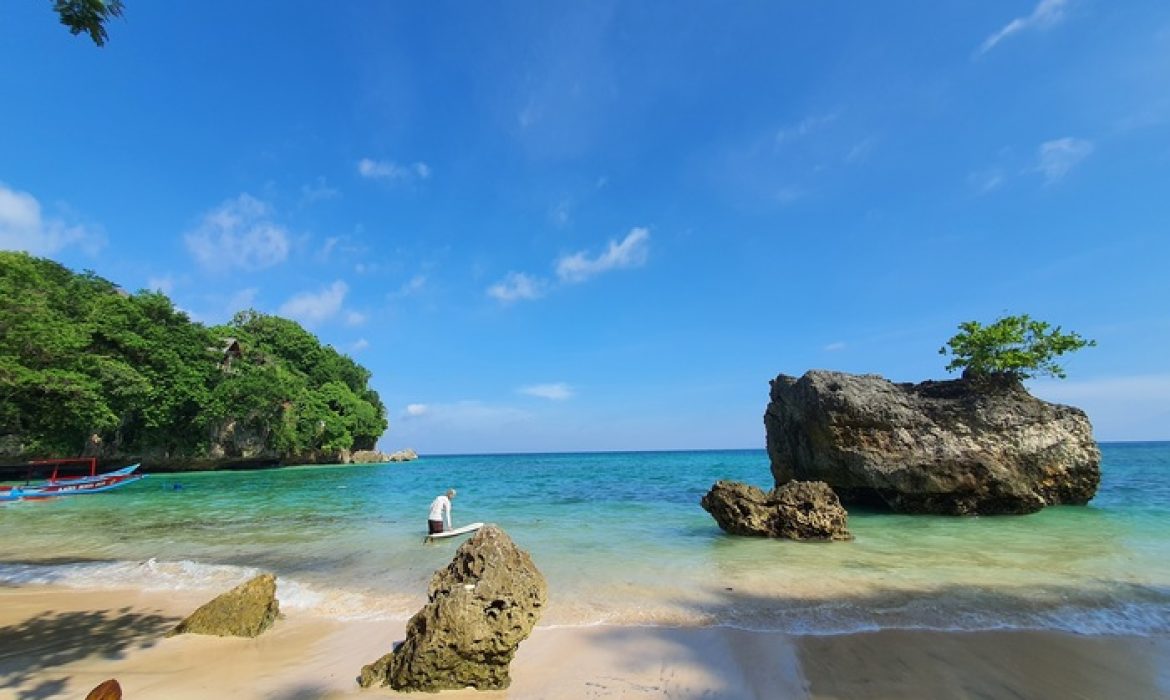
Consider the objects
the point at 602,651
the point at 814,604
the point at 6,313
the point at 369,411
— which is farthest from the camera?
the point at 369,411

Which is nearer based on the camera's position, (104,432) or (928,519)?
(928,519)

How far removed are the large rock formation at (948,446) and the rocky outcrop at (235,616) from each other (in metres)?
15.8

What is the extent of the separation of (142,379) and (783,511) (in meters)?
43.6

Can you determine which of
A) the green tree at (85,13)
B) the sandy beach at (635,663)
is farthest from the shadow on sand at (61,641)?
the green tree at (85,13)

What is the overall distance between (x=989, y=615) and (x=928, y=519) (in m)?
10.2

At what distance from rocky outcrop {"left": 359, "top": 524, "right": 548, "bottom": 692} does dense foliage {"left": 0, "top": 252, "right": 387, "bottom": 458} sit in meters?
24.8

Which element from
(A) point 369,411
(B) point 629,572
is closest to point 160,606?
(B) point 629,572

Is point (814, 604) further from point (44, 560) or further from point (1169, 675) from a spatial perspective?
point (44, 560)

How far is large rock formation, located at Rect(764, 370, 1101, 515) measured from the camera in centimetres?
1591

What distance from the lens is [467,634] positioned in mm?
4266

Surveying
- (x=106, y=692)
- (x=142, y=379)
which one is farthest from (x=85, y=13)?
(x=142, y=379)

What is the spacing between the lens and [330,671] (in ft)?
15.9

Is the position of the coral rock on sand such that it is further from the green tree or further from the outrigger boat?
the outrigger boat

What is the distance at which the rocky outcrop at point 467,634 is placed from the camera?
167 inches
